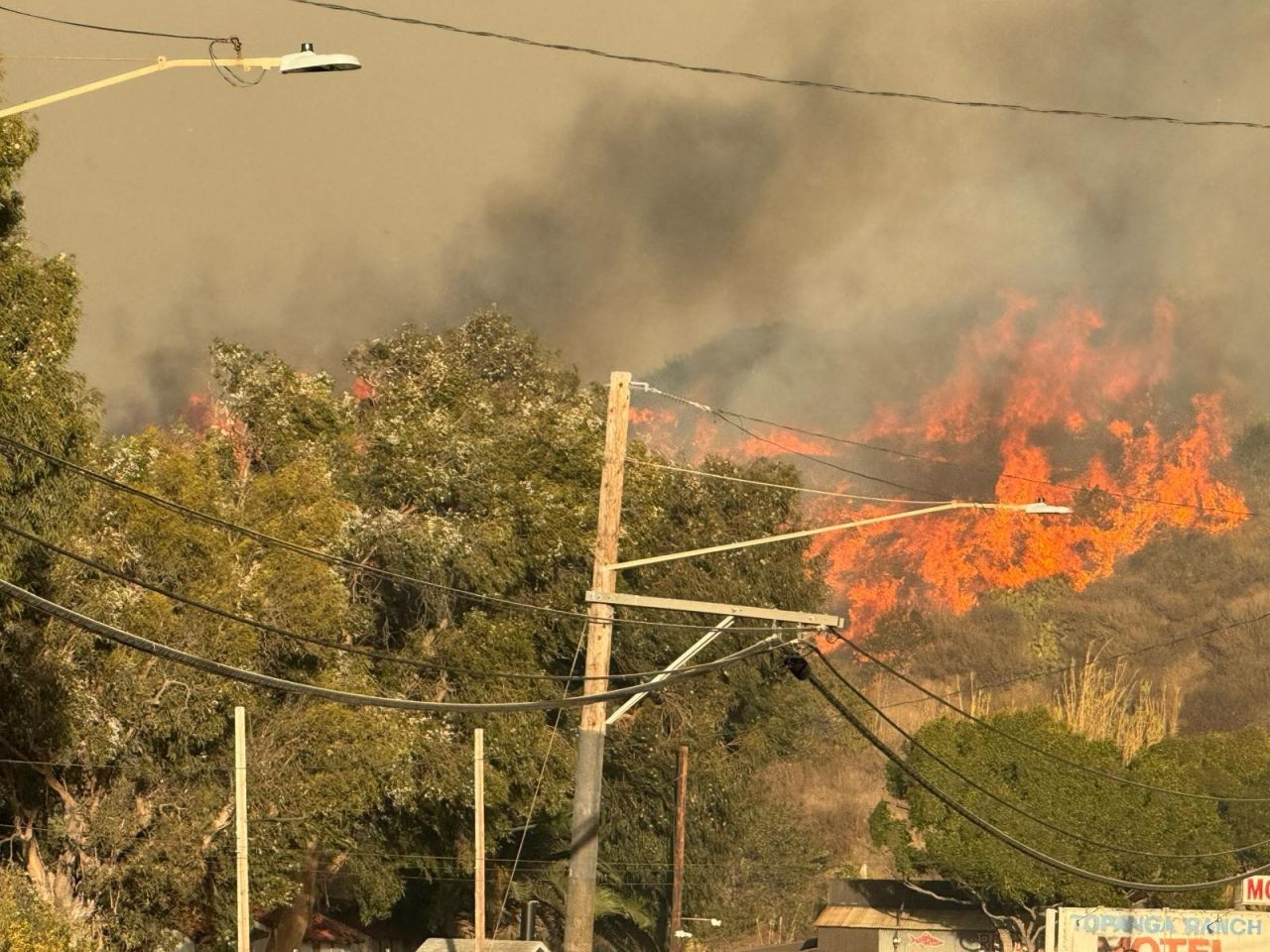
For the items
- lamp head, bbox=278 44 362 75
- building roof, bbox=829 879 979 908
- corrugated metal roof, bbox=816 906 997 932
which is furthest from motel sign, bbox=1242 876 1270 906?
lamp head, bbox=278 44 362 75

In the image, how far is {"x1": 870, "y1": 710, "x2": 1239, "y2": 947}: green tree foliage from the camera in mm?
72000

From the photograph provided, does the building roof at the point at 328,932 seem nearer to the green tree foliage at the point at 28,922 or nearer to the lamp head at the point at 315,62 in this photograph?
the green tree foliage at the point at 28,922

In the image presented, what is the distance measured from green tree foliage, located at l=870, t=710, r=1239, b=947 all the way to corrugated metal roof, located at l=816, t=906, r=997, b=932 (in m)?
2.34

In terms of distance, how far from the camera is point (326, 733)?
45750 mm

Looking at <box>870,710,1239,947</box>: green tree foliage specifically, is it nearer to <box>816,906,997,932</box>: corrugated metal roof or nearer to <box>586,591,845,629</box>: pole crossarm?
<box>816,906,997,932</box>: corrugated metal roof

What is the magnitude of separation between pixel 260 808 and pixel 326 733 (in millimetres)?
2936

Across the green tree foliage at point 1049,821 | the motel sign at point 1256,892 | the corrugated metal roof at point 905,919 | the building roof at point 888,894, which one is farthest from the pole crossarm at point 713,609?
the building roof at point 888,894

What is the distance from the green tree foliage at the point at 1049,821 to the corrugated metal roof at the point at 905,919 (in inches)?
92.0

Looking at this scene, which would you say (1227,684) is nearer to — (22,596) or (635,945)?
(635,945)

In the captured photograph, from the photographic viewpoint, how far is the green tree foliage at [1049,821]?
7200 cm

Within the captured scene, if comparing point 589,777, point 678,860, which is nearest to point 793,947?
point 678,860

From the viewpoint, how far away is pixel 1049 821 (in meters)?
72.1

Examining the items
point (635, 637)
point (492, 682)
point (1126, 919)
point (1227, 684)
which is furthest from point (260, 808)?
point (1227, 684)

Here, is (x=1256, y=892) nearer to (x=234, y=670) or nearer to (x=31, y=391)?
(x=31, y=391)
